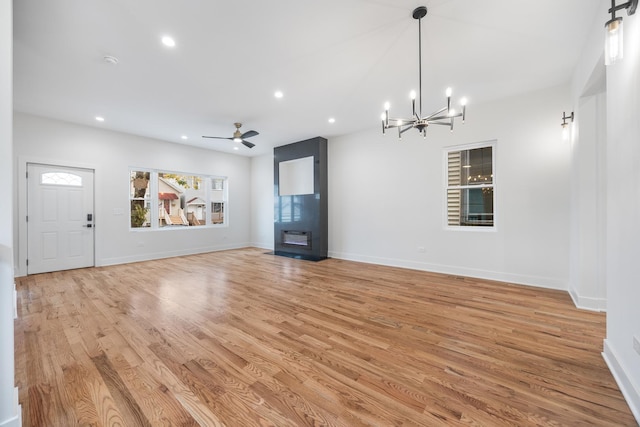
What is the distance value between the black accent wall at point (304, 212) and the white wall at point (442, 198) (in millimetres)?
292

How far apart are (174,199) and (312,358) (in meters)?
6.47

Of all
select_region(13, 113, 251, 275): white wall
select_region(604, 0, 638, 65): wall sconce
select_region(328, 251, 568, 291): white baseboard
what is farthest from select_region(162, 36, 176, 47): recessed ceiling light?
select_region(328, 251, 568, 291): white baseboard

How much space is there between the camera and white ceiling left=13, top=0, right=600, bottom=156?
91.4 inches

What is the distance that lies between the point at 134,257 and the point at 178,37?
5243 mm

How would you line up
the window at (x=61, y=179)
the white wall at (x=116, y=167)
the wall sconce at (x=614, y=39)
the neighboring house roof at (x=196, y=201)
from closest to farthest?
the wall sconce at (x=614, y=39) < the white wall at (x=116, y=167) < the window at (x=61, y=179) < the neighboring house roof at (x=196, y=201)

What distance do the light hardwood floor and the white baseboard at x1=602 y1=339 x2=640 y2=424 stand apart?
0.05m

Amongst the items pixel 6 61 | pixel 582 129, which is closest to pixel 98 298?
pixel 6 61

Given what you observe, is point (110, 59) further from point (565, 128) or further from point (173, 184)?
point (565, 128)

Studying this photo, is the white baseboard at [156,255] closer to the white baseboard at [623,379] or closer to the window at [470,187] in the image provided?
the window at [470,187]

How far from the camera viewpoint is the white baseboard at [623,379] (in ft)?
4.96

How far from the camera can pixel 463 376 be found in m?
1.87

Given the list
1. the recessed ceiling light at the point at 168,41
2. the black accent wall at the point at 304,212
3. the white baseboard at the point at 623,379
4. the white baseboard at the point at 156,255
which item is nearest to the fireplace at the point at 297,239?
the black accent wall at the point at 304,212

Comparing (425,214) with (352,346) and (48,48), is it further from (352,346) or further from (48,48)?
(48,48)

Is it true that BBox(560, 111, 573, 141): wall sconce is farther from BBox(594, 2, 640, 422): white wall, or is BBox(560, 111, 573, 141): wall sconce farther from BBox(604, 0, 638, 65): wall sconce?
BBox(604, 0, 638, 65): wall sconce
